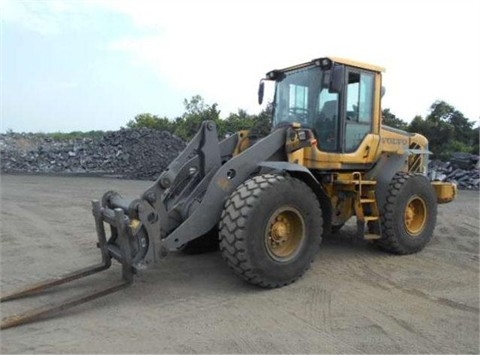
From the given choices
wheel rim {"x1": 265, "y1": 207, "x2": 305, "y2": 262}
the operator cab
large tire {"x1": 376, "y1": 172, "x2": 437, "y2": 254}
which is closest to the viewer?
wheel rim {"x1": 265, "y1": 207, "x2": 305, "y2": 262}

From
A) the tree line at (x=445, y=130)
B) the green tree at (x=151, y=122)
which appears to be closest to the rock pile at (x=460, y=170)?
the tree line at (x=445, y=130)

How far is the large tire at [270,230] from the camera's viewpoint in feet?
15.7

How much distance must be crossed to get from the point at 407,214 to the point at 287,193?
8.85 ft

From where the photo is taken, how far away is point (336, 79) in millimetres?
5785

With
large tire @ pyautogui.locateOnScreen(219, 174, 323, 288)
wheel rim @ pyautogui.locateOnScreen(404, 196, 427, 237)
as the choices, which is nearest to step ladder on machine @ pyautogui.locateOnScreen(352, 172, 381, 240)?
wheel rim @ pyautogui.locateOnScreen(404, 196, 427, 237)

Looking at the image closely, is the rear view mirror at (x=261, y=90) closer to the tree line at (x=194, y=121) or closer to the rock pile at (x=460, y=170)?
the rock pile at (x=460, y=170)

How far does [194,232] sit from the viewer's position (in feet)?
16.5

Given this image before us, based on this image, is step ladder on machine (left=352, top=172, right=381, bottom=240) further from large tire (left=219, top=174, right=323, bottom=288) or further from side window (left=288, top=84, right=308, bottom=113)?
large tire (left=219, top=174, right=323, bottom=288)

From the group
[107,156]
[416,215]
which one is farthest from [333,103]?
[107,156]

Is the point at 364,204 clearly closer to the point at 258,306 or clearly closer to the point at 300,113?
the point at 300,113

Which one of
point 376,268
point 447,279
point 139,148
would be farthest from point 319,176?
point 139,148

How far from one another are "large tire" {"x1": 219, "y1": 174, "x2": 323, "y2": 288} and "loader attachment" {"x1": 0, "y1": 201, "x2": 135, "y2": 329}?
0.95 m

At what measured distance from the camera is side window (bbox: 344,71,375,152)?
641cm

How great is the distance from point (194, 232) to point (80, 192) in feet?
31.2
